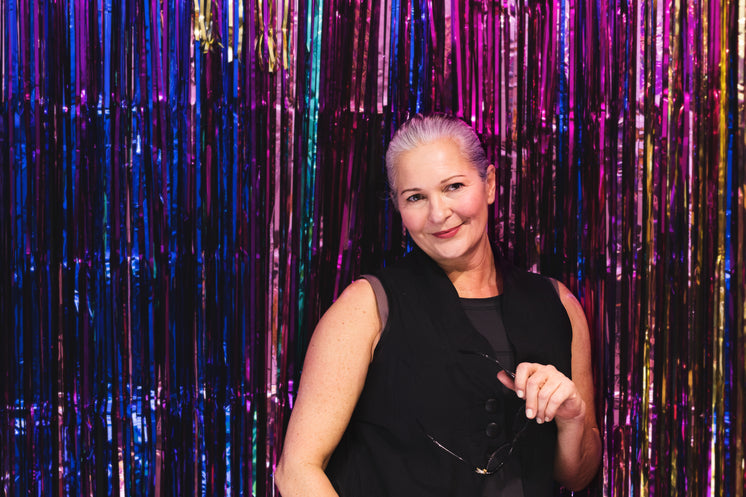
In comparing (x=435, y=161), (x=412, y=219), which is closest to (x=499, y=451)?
(x=412, y=219)

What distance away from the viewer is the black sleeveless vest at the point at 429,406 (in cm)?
149

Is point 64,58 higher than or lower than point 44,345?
higher

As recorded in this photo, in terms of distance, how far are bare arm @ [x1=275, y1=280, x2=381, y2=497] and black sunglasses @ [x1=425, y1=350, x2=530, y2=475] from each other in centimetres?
20

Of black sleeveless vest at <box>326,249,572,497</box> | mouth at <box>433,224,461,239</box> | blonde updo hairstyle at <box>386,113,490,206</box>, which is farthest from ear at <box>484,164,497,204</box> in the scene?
black sleeveless vest at <box>326,249,572,497</box>

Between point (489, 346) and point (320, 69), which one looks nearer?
point (489, 346)

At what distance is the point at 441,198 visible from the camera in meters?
1.51

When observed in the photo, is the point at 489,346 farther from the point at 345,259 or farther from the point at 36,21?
the point at 36,21

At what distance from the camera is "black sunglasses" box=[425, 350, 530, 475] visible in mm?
1492

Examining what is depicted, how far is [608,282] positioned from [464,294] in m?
0.35

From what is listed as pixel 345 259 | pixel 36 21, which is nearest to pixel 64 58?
pixel 36 21

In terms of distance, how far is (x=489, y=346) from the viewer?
151cm

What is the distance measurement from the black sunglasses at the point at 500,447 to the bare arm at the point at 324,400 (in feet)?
0.66

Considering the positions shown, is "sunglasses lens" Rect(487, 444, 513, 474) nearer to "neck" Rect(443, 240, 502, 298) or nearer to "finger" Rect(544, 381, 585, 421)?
"finger" Rect(544, 381, 585, 421)

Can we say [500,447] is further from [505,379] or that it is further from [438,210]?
[438,210]
